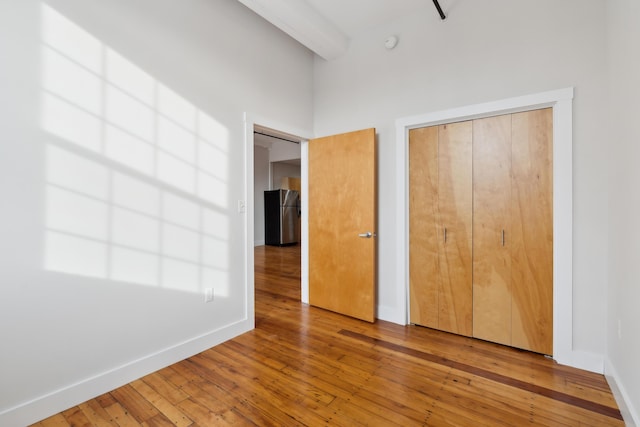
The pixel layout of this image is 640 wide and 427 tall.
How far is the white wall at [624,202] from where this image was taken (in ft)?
4.82

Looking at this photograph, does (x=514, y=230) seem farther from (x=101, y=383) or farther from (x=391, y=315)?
(x=101, y=383)

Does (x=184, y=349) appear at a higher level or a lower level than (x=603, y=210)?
lower

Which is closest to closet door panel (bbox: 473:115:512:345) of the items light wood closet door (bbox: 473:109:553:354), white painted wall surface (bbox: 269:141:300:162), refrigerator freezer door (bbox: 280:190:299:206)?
light wood closet door (bbox: 473:109:553:354)

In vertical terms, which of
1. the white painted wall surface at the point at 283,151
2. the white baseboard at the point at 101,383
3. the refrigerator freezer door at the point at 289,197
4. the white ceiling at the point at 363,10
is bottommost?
the white baseboard at the point at 101,383

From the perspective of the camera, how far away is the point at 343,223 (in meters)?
3.19

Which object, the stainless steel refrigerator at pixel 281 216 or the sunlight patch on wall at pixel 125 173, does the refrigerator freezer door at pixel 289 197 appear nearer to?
the stainless steel refrigerator at pixel 281 216

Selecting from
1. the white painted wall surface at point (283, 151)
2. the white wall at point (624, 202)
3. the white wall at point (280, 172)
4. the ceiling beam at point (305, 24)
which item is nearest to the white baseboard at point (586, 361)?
the white wall at point (624, 202)

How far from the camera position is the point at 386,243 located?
10.0 ft

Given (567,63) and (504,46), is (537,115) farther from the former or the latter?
(504,46)

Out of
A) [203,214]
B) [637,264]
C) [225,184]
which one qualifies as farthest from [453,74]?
[203,214]

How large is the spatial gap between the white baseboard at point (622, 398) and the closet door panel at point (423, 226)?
1.20 meters

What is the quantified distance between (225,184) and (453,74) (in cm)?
233

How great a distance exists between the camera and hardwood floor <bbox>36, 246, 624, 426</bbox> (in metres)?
1.64

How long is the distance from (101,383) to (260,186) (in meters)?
6.76
